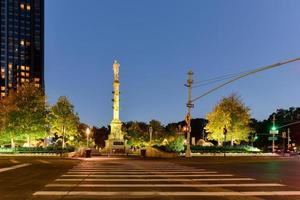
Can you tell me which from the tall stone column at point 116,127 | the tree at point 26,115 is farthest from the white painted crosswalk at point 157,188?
the tall stone column at point 116,127

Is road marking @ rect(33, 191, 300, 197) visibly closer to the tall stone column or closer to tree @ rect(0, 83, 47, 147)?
tree @ rect(0, 83, 47, 147)

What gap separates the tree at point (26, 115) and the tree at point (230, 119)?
24761mm

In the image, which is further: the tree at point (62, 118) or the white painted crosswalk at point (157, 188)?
the tree at point (62, 118)

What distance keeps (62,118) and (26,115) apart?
11192mm

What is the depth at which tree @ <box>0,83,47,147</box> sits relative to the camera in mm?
58094

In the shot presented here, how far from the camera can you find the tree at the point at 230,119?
67.4 m

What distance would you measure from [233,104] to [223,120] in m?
3.16

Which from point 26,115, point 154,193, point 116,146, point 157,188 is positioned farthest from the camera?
point 116,146

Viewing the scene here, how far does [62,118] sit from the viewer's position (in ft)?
227

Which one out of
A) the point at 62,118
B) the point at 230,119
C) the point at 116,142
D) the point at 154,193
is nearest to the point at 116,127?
the point at 116,142

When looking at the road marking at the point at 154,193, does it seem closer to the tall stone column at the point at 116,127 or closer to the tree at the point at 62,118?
the tree at the point at 62,118

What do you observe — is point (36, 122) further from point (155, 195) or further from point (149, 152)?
point (155, 195)

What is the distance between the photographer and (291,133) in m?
120

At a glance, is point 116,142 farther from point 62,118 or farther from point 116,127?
point 62,118
